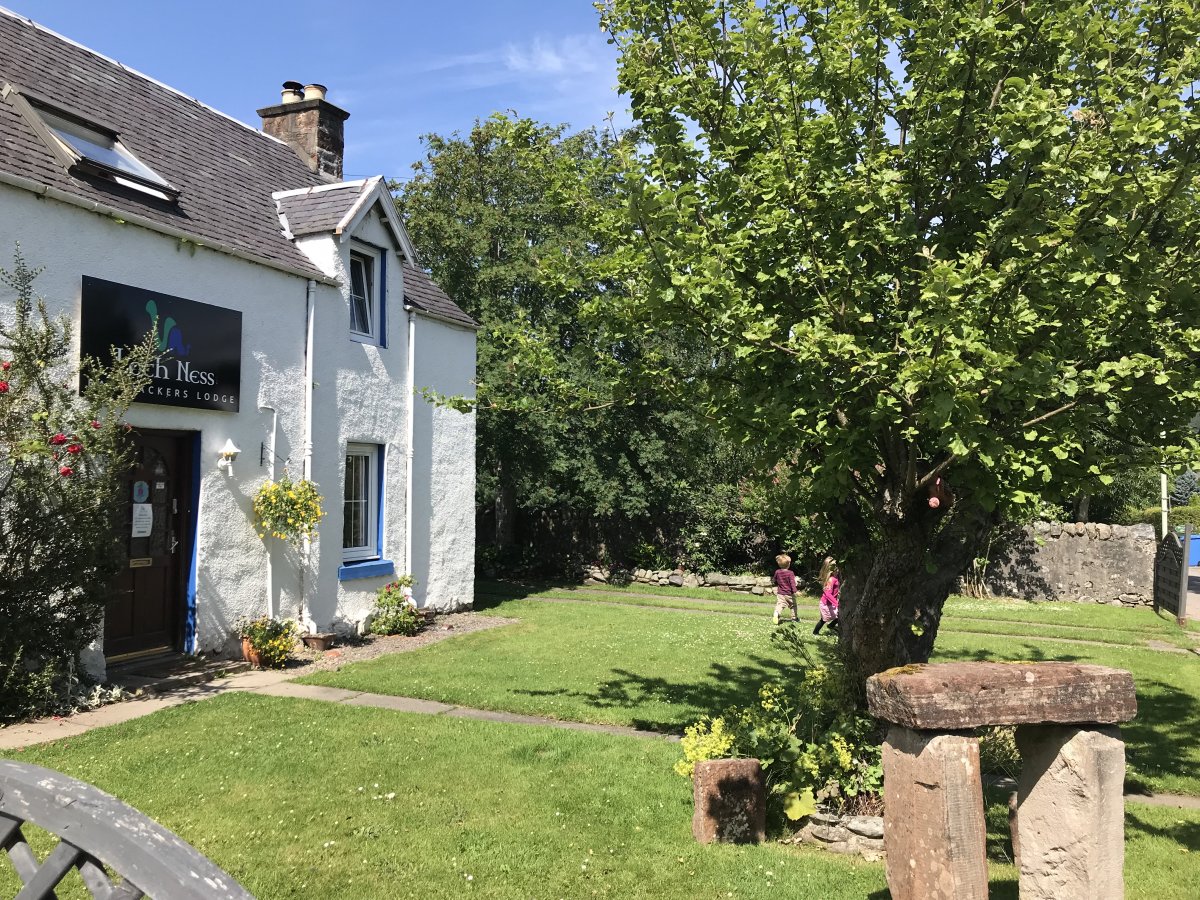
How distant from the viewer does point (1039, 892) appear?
156 inches

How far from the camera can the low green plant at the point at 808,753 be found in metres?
5.57

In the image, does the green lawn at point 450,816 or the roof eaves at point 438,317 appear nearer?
the green lawn at point 450,816

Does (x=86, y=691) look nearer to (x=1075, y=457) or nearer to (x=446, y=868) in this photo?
(x=446, y=868)

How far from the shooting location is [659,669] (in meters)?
10.4

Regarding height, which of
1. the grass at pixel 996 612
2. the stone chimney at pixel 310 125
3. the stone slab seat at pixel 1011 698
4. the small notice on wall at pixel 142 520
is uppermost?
the stone chimney at pixel 310 125

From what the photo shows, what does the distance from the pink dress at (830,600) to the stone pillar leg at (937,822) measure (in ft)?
31.3

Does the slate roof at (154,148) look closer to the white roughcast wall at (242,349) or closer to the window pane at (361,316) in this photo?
the white roughcast wall at (242,349)

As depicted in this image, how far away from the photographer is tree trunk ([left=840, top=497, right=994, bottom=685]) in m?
5.89

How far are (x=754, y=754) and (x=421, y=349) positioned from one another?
409 inches

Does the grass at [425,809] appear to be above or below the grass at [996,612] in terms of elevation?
above

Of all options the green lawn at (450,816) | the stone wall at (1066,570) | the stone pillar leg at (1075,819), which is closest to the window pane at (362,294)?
the green lawn at (450,816)

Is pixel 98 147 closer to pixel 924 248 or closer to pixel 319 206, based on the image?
pixel 319 206

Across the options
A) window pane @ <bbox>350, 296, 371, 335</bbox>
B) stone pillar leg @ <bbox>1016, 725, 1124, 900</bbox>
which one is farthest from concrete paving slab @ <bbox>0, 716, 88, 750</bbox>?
window pane @ <bbox>350, 296, 371, 335</bbox>

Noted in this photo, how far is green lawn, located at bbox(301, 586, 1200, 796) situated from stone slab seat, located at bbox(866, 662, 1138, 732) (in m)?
3.77
